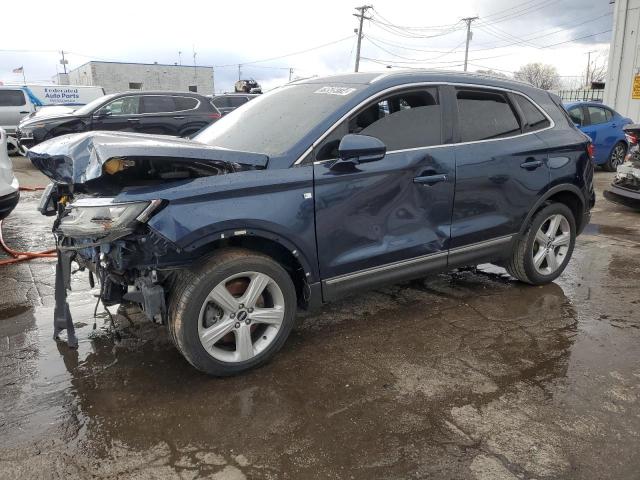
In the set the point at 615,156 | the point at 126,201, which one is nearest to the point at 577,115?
the point at 615,156

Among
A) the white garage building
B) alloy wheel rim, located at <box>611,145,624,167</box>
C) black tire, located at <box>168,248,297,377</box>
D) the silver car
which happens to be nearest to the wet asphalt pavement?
black tire, located at <box>168,248,297,377</box>

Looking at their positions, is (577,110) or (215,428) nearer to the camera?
(215,428)

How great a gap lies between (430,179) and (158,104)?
401 inches

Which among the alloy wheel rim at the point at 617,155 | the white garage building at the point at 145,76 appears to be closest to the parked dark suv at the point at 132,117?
the alloy wheel rim at the point at 617,155

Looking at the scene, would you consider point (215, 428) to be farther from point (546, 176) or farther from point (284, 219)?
point (546, 176)

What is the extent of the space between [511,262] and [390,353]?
1.79m

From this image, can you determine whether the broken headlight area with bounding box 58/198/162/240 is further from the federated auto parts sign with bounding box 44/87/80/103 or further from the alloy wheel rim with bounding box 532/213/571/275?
the federated auto parts sign with bounding box 44/87/80/103

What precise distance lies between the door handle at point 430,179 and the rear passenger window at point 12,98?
58.7 ft

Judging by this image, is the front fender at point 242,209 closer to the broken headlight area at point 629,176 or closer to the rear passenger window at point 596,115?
the broken headlight area at point 629,176

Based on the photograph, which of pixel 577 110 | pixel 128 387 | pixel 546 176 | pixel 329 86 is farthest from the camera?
pixel 577 110

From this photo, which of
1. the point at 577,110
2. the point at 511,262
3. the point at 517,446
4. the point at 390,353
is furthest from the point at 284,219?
the point at 577,110

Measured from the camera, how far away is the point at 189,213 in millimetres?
2889

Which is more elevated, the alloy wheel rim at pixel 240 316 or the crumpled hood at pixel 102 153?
the crumpled hood at pixel 102 153

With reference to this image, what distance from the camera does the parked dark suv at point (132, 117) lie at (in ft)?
38.3
